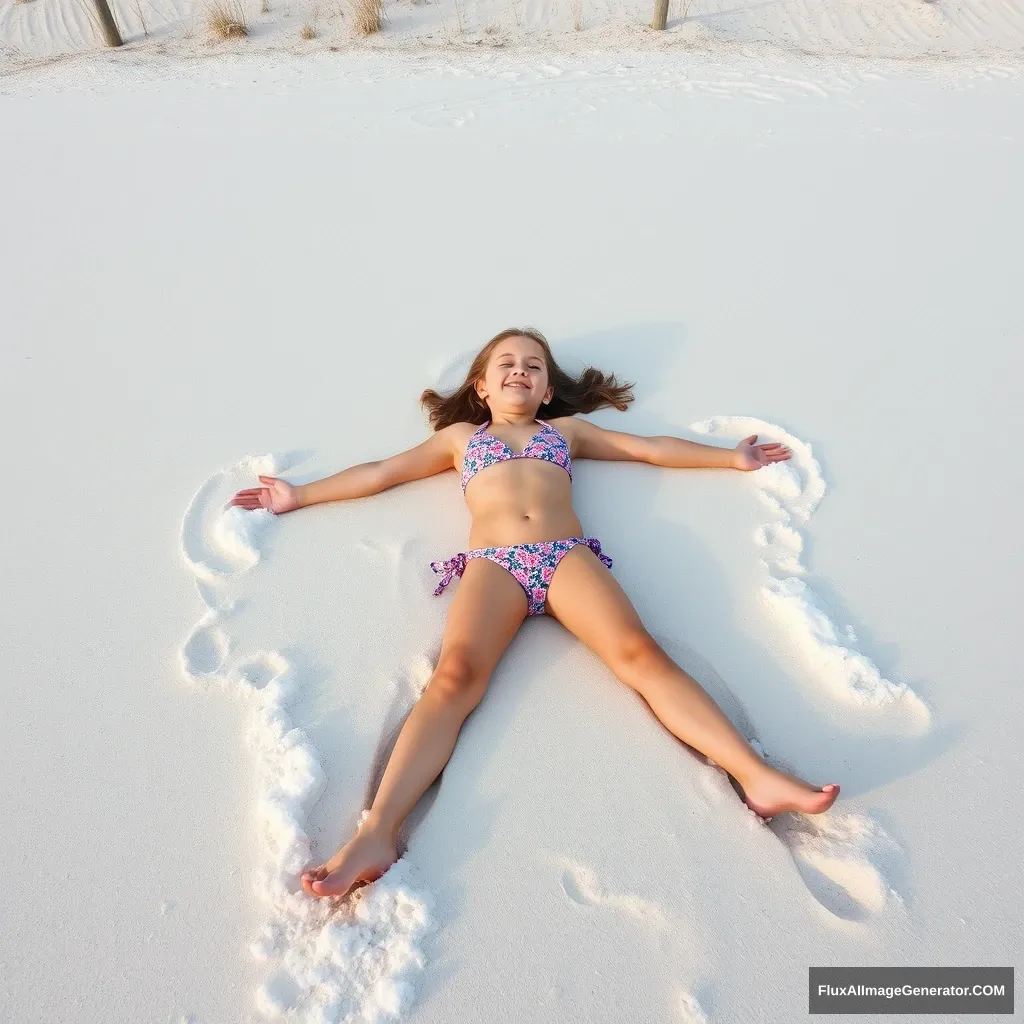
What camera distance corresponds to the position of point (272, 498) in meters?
2.79

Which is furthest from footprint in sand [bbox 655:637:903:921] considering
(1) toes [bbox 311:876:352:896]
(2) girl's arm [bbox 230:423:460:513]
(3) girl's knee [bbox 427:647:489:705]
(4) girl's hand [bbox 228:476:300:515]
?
(4) girl's hand [bbox 228:476:300:515]

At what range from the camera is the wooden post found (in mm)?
7777

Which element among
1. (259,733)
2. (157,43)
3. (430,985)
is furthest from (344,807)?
(157,43)

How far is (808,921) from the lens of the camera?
1771 millimetres

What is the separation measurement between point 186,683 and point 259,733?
30cm

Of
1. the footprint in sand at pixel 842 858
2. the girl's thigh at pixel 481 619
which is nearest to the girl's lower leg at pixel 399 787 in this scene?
the girl's thigh at pixel 481 619

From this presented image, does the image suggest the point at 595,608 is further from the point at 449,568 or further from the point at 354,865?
the point at 354,865

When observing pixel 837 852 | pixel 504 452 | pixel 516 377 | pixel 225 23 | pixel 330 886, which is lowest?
pixel 837 852

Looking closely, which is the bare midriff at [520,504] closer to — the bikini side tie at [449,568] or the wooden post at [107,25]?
the bikini side tie at [449,568]

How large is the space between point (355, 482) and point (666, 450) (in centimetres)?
115

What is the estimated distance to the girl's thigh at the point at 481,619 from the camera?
2.23m

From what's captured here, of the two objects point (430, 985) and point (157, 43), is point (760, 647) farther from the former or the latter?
point (157, 43)

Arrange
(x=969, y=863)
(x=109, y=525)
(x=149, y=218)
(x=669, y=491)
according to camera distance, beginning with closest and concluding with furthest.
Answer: (x=969, y=863), (x=109, y=525), (x=669, y=491), (x=149, y=218)

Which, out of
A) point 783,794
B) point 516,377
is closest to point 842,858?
point 783,794
